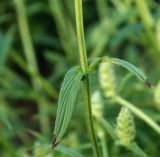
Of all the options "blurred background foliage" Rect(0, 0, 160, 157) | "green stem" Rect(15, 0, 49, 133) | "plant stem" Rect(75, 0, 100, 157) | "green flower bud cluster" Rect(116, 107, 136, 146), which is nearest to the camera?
"plant stem" Rect(75, 0, 100, 157)

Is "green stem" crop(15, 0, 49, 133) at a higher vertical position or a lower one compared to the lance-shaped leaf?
lower

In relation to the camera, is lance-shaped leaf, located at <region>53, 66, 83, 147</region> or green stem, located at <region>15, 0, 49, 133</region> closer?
lance-shaped leaf, located at <region>53, 66, 83, 147</region>

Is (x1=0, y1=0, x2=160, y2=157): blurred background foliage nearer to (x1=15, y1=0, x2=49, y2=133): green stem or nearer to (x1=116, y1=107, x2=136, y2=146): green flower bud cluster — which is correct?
(x1=15, y1=0, x2=49, y2=133): green stem

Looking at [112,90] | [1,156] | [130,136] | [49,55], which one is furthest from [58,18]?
[130,136]

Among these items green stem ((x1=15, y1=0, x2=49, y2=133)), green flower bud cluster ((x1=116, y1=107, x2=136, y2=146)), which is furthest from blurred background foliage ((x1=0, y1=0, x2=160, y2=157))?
green flower bud cluster ((x1=116, y1=107, x2=136, y2=146))

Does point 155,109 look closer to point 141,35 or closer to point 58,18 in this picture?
point 141,35

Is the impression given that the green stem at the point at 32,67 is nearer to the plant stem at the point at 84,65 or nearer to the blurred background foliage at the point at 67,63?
the blurred background foliage at the point at 67,63
